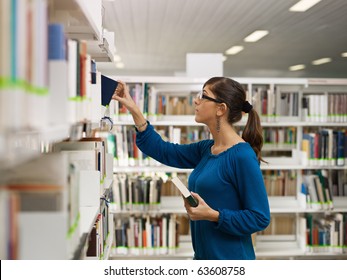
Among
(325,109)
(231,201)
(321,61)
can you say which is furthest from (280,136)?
(321,61)

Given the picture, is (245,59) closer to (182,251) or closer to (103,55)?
(182,251)

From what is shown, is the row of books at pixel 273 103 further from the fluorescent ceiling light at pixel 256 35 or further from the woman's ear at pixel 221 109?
the woman's ear at pixel 221 109

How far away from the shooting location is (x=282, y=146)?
15.9 feet

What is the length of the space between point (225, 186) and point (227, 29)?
5013mm

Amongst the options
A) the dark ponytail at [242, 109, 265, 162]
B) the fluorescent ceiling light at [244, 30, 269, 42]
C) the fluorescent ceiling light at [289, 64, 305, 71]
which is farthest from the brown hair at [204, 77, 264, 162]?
the fluorescent ceiling light at [289, 64, 305, 71]

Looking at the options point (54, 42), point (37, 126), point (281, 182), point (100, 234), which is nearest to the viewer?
point (37, 126)

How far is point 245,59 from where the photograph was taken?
34.1ft

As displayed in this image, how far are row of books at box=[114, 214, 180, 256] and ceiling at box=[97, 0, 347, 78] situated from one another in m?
2.10

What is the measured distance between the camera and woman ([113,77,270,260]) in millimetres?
1941

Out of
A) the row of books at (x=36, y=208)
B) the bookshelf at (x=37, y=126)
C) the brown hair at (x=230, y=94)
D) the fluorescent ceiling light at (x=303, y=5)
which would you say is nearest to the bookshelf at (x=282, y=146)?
the fluorescent ceiling light at (x=303, y=5)

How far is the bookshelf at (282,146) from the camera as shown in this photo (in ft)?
14.7

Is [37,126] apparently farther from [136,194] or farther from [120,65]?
[120,65]
